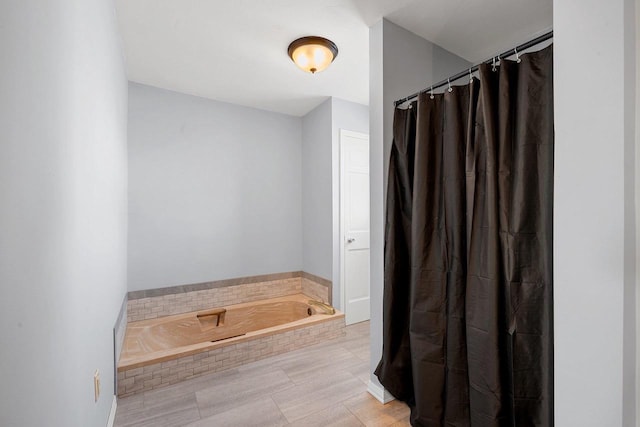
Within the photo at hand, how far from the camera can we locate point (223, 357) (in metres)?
2.27

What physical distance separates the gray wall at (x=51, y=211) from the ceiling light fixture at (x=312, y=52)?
45.6 inches

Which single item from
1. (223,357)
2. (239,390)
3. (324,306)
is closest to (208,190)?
(223,357)

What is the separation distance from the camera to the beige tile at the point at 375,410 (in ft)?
5.50

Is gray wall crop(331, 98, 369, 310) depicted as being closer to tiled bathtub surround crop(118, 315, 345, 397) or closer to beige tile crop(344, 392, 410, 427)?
tiled bathtub surround crop(118, 315, 345, 397)

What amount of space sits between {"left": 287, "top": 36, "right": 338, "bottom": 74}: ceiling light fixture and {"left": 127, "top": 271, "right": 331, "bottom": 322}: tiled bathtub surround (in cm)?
218

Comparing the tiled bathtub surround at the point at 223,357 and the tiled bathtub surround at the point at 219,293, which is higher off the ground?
the tiled bathtub surround at the point at 219,293

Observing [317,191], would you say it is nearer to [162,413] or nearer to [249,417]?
[249,417]

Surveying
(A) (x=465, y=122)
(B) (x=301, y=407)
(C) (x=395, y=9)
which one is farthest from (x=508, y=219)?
(B) (x=301, y=407)

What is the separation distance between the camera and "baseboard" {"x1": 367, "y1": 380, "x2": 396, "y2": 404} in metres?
1.84

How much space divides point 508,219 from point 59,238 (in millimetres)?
1730

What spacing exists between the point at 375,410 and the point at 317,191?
87.4 inches

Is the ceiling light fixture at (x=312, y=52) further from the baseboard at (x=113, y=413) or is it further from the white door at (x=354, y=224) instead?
the baseboard at (x=113, y=413)

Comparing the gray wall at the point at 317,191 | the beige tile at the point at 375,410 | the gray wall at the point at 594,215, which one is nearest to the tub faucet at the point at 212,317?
the gray wall at the point at 317,191

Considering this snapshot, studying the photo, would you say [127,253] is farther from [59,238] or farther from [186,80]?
[59,238]
